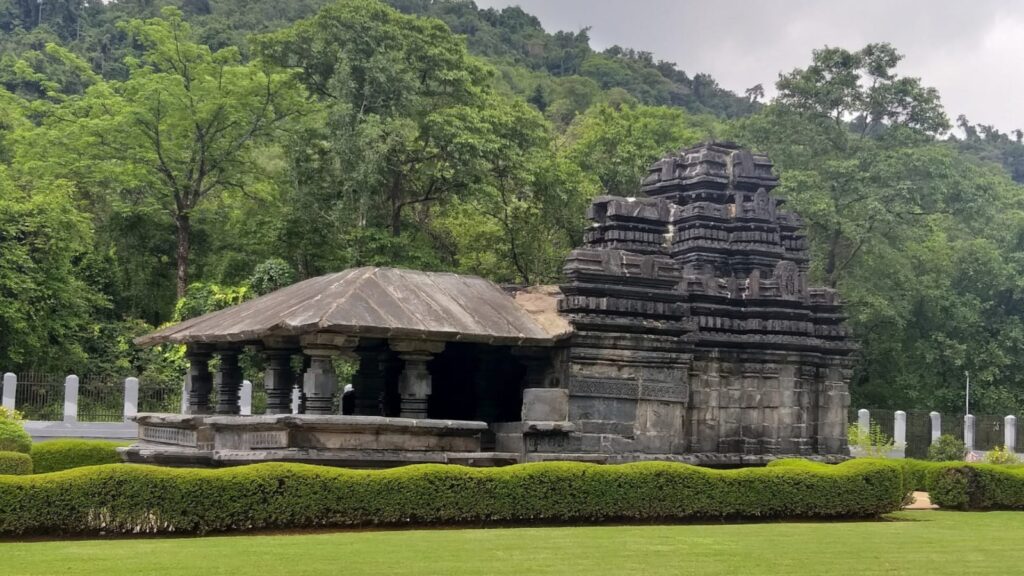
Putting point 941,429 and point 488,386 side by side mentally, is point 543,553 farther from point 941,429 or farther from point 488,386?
point 941,429

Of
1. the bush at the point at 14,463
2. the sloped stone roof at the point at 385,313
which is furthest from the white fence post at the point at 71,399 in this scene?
the bush at the point at 14,463

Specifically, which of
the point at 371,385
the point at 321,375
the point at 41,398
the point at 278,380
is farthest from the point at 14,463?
the point at 41,398

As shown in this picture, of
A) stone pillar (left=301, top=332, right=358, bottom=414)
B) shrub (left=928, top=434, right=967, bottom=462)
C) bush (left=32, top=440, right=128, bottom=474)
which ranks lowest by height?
shrub (left=928, top=434, right=967, bottom=462)

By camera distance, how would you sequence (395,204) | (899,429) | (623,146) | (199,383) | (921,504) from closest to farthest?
(921,504)
(199,383)
(899,429)
(395,204)
(623,146)

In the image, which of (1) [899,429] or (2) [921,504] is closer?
(2) [921,504]

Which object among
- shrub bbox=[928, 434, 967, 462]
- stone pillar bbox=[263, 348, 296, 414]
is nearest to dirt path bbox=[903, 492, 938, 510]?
stone pillar bbox=[263, 348, 296, 414]

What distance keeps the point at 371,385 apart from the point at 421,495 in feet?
22.7

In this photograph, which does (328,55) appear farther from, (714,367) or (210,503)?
(210,503)

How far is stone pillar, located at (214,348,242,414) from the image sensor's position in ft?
55.9

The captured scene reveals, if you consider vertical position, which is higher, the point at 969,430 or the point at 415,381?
the point at 415,381

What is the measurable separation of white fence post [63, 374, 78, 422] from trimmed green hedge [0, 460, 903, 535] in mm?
14367

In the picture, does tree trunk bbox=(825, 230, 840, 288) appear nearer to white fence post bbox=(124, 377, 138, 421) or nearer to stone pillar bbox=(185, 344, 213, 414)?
white fence post bbox=(124, 377, 138, 421)

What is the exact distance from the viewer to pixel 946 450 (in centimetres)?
2792

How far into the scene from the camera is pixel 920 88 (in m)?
35.4
